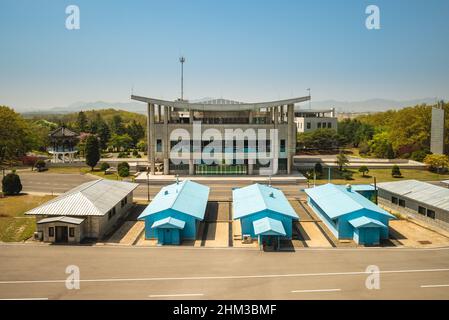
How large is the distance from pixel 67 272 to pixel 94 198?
9141mm

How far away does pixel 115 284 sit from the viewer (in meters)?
18.5

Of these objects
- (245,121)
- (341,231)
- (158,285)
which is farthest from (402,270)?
(245,121)

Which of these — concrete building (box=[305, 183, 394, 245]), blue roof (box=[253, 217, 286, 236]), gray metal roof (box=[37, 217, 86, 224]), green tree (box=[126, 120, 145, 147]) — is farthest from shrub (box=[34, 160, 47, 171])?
concrete building (box=[305, 183, 394, 245])

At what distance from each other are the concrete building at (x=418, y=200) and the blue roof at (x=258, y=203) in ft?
32.4

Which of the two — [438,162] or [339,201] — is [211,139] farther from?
[438,162]

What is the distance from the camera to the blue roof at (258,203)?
26.8 m

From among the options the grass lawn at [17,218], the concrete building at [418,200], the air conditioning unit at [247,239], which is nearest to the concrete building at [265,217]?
the air conditioning unit at [247,239]

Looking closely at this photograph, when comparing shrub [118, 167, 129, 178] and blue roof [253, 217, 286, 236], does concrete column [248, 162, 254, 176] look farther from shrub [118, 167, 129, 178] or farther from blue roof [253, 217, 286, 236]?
blue roof [253, 217, 286, 236]

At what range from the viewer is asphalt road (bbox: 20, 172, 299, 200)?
4122 centimetres

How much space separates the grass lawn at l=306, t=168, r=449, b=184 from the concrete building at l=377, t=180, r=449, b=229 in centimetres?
1063

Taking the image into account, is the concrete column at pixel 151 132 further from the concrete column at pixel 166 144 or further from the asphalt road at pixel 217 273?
the asphalt road at pixel 217 273

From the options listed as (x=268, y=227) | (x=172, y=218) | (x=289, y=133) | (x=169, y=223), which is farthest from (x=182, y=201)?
(x=289, y=133)

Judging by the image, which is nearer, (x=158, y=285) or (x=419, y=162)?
(x=158, y=285)

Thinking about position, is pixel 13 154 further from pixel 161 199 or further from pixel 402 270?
pixel 402 270
